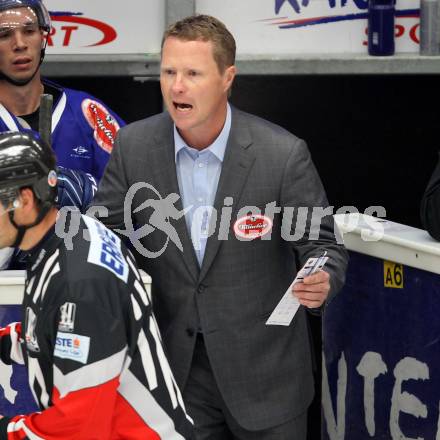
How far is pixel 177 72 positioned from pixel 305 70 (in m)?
2.04

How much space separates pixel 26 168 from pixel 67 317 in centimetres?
37

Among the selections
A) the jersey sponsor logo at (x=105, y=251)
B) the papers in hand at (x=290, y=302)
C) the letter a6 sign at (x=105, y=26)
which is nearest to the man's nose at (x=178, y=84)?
the papers in hand at (x=290, y=302)

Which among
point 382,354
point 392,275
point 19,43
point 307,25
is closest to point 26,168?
point 392,275

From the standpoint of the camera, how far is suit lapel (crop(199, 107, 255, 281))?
371 cm

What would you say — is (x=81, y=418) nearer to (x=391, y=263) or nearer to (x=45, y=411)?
(x=45, y=411)

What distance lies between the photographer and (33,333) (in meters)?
2.86

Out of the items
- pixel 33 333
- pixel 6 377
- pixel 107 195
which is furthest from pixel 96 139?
pixel 33 333

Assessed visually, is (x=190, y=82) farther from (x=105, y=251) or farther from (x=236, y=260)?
(x=105, y=251)

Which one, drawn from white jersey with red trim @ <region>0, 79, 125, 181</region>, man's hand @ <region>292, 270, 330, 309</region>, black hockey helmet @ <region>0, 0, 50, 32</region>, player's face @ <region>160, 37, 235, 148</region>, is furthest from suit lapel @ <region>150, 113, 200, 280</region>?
black hockey helmet @ <region>0, 0, 50, 32</region>

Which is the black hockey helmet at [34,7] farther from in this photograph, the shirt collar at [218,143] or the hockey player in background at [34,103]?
the shirt collar at [218,143]

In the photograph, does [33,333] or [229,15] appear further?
[229,15]

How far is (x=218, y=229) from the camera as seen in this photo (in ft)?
12.1

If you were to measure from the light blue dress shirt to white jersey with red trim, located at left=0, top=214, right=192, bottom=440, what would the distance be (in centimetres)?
74

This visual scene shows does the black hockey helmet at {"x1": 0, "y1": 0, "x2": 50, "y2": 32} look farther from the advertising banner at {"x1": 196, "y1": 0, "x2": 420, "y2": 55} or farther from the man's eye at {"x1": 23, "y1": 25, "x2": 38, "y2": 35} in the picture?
the advertising banner at {"x1": 196, "y1": 0, "x2": 420, "y2": 55}
